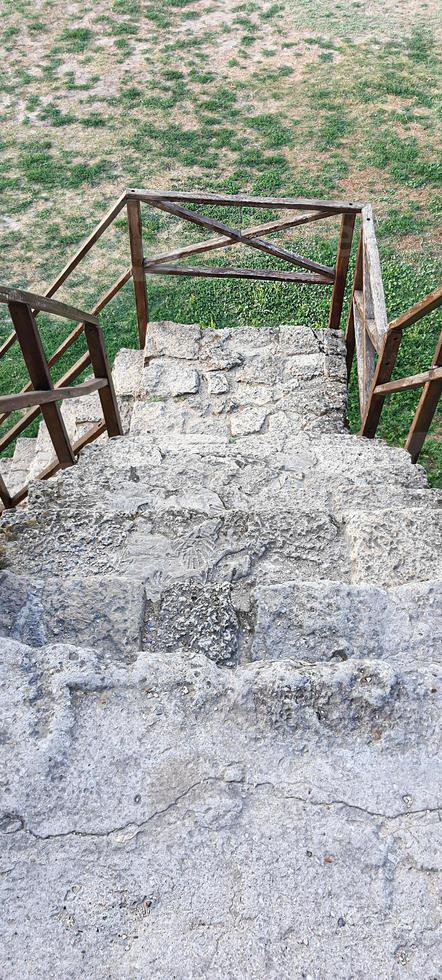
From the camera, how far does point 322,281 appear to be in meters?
5.91

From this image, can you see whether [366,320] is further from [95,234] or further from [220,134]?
[220,134]

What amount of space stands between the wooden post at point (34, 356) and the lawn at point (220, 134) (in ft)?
9.95

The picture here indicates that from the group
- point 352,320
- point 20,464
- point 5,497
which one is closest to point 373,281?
point 352,320

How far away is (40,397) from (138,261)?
304 cm

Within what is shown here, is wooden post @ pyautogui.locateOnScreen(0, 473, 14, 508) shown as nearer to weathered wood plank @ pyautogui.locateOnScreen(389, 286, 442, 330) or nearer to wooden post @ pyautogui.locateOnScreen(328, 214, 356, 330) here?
weathered wood plank @ pyautogui.locateOnScreen(389, 286, 442, 330)

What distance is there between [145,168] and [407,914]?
30.7 ft

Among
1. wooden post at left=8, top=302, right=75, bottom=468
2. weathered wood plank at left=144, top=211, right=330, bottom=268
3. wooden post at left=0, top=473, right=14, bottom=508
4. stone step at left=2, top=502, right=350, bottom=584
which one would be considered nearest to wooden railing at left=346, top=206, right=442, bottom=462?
weathered wood plank at left=144, top=211, right=330, bottom=268

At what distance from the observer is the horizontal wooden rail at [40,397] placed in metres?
2.69

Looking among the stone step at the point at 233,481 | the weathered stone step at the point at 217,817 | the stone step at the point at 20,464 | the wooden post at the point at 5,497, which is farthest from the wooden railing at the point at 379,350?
the stone step at the point at 20,464

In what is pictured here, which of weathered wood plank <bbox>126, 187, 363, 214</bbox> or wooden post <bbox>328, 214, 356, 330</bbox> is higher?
weathered wood plank <bbox>126, 187, 363, 214</bbox>

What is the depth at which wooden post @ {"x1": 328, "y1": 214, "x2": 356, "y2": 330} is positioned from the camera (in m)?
5.38

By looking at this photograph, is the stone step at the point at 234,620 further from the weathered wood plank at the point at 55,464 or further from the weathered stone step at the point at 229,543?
the weathered wood plank at the point at 55,464

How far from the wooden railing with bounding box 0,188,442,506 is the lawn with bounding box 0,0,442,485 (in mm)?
1005

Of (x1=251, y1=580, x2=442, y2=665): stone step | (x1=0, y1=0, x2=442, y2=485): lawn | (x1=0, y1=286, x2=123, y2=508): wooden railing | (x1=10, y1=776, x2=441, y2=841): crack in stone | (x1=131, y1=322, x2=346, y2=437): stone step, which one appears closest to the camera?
(x1=10, y1=776, x2=441, y2=841): crack in stone
